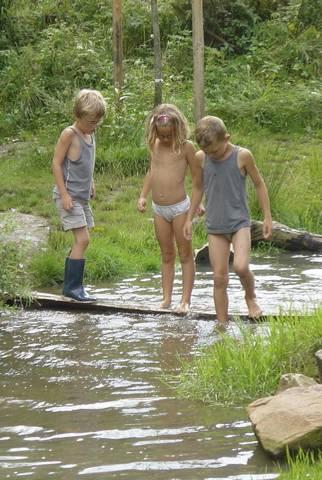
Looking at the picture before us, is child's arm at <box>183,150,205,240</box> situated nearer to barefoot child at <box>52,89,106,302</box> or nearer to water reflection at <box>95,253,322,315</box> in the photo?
water reflection at <box>95,253,322,315</box>

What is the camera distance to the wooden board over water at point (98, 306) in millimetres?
7770

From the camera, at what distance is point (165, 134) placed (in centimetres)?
776

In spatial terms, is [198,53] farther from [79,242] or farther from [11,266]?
[11,266]

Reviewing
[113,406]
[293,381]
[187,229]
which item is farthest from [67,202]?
[293,381]

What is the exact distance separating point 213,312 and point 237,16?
41.9 feet

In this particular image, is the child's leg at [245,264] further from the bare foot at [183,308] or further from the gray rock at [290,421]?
the gray rock at [290,421]

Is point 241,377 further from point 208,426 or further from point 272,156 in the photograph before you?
point 272,156

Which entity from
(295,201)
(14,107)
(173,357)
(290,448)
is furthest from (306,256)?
(14,107)

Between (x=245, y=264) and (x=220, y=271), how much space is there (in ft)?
0.62

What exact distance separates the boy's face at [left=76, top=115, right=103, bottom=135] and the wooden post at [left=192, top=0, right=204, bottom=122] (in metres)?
4.98

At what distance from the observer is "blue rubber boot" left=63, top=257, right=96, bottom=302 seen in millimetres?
8289

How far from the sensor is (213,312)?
305 inches

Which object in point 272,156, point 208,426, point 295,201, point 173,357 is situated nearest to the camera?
point 208,426

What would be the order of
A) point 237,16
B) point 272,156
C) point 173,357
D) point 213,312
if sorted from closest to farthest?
point 173,357
point 213,312
point 272,156
point 237,16
